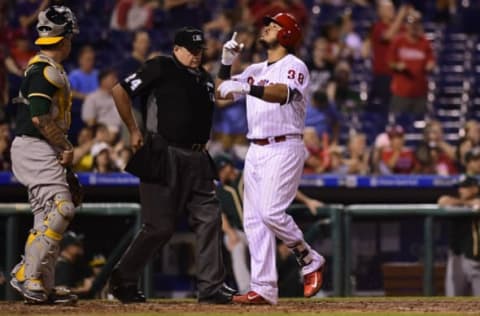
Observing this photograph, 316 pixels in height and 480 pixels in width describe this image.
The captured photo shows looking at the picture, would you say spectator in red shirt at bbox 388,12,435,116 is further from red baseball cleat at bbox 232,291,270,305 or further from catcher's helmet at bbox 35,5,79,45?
catcher's helmet at bbox 35,5,79,45

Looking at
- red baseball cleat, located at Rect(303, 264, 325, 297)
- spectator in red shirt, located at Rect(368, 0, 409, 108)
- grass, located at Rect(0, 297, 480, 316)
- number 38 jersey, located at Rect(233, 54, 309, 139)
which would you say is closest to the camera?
grass, located at Rect(0, 297, 480, 316)

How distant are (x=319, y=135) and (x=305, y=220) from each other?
2.68m

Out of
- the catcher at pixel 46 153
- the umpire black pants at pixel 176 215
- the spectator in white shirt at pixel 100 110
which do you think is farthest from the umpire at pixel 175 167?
the spectator in white shirt at pixel 100 110

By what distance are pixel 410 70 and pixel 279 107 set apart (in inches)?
317

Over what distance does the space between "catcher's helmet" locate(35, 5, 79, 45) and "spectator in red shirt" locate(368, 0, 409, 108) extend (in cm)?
883

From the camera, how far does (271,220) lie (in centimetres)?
873

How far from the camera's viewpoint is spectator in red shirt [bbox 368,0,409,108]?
56.0ft

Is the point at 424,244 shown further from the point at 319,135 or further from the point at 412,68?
the point at 412,68

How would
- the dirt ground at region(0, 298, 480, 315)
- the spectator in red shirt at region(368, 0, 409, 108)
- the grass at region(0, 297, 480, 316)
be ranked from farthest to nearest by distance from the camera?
the spectator in red shirt at region(368, 0, 409, 108) < the dirt ground at region(0, 298, 480, 315) < the grass at region(0, 297, 480, 316)

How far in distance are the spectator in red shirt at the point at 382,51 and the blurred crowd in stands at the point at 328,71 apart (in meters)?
0.01

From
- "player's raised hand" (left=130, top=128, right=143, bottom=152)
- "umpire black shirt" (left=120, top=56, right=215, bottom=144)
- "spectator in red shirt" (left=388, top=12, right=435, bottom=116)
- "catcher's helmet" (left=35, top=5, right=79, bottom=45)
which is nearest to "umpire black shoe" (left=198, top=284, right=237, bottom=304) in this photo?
"umpire black shirt" (left=120, top=56, right=215, bottom=144)

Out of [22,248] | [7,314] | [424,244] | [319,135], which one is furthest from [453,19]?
[7,314]

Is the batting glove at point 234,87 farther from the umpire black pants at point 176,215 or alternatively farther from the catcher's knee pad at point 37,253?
the catcher's knee pad at point 37,253

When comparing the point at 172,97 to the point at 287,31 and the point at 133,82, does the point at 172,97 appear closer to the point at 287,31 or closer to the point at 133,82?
the point at 133,82
